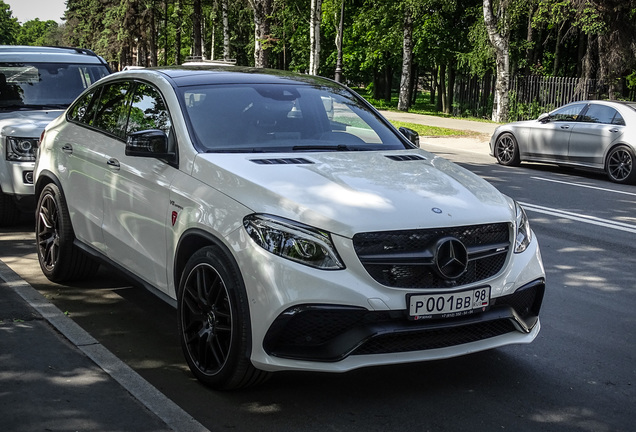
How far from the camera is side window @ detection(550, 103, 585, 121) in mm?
16641

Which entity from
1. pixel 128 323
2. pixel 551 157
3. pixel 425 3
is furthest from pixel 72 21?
pixel 128 323

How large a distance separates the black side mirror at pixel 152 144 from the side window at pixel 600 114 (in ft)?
41.3

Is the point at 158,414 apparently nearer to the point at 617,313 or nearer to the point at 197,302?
the point at 197,302

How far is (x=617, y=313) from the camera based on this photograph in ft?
21.3

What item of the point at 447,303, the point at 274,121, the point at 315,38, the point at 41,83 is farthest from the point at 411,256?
the point at 315,38

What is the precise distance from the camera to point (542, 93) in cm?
3102

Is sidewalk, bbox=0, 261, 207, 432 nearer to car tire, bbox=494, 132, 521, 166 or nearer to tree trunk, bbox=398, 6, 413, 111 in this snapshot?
car tire, bbox=494, 132, 521, 166

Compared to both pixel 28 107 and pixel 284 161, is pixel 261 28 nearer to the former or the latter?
pixel 28 107

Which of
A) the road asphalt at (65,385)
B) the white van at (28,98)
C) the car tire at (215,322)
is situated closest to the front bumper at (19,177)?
the white van at (28,98)

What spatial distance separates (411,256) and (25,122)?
6.34 metres

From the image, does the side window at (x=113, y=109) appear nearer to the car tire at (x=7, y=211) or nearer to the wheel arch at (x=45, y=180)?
the wheel arch at (x=45, y=180)

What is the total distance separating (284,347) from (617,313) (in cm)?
331

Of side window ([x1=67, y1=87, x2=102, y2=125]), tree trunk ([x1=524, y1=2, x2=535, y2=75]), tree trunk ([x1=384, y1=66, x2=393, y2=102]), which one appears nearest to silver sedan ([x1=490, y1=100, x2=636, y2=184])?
side window ([x1=67, y1=87, x2=102, y2=125])

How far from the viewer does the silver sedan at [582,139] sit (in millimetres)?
15586
